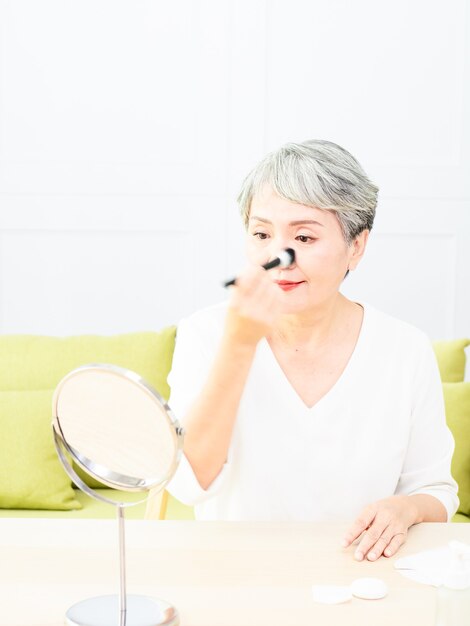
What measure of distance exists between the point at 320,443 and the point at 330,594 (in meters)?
0.52

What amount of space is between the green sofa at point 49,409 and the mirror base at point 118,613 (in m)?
1.27

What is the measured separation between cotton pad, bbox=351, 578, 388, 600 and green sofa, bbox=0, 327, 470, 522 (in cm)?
127

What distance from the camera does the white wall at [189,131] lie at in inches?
142

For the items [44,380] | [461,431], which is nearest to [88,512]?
[44,380]

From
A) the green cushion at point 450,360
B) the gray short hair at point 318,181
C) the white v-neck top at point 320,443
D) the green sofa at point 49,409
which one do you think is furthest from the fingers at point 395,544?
the green cushion at point 450,360

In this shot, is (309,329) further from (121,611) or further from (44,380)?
(44,380)

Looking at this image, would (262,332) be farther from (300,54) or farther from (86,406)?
(300,54)

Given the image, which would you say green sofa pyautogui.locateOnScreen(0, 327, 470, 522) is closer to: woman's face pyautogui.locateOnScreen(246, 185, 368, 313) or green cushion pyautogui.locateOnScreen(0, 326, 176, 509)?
green cushion pyautogui.locateOnScreen(0, 326, 176, 509)

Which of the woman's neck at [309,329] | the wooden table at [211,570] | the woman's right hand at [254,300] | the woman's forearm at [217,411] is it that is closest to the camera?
the wooden table at [211,570]

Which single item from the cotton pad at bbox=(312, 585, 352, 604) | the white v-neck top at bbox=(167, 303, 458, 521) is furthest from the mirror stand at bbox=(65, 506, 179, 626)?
the white v-neck top at bbox=(167, 303, 458, 521)

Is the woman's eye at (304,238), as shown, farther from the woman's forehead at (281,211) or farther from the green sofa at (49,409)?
the green sofa at (49,409)

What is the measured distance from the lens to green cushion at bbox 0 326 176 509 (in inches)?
99.4

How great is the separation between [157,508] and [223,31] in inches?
84.7

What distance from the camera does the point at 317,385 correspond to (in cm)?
171
